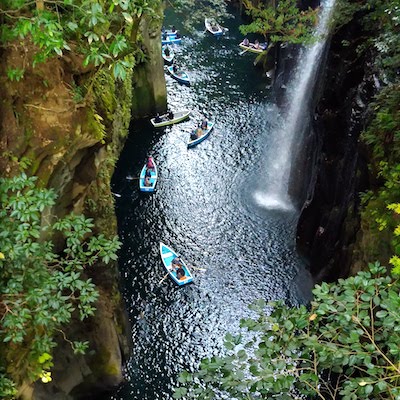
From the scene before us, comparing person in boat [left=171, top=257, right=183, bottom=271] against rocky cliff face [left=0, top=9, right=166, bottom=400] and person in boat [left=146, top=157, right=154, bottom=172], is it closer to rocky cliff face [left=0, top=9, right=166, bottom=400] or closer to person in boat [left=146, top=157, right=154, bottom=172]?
rocky cliff face [left=0, top=9, right=166, bottom=400]

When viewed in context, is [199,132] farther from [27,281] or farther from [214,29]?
[27,281]

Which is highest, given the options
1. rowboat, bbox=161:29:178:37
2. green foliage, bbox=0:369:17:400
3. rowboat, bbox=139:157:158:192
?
rowboat, bbox=161:29:178:37

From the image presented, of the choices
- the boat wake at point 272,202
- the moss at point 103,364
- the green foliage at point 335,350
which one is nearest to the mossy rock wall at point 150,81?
the boat wake at point 272,202

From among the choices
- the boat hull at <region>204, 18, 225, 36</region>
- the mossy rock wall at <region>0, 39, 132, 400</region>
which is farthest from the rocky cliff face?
the boat hull at <region>204, 18, 225, 36</region>

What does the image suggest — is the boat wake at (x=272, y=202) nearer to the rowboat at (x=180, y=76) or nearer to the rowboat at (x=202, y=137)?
the rowboat at (x=202, y=137)

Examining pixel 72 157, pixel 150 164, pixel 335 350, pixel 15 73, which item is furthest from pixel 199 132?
pixel 335 350

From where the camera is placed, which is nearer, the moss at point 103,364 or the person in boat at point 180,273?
the moss at point 103,364

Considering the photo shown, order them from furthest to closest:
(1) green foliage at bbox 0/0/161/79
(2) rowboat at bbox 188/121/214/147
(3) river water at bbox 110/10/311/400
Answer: (2) rowboat at bbox 188/121/214/147
(3) river water at bbox 110/10/311/400
(1) green foliage at bbox 0/0/161/79
